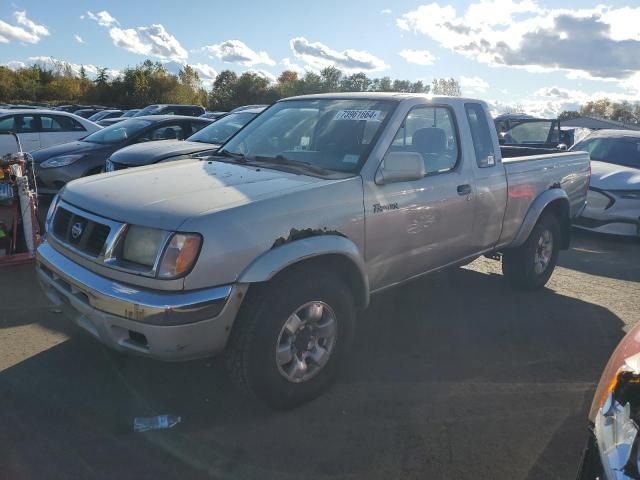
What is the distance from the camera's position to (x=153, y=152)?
Result: 7434mm

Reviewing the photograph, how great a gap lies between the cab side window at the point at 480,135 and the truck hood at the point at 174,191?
5.95 feet

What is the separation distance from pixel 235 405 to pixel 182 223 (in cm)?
125

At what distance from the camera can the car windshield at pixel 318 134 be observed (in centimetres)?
378

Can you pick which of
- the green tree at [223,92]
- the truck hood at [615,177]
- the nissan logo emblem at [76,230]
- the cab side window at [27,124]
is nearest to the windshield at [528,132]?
the truck hood at [615,177]

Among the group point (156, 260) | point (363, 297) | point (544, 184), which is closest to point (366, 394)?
point (363, 297)

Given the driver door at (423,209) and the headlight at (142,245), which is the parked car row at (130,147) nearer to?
the driver door at (423,209)

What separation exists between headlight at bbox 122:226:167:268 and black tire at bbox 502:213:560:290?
12.6ft

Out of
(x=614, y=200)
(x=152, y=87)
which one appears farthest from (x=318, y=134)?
(x=152, y=87)

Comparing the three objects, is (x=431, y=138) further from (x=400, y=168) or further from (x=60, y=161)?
(x=60, y=161)

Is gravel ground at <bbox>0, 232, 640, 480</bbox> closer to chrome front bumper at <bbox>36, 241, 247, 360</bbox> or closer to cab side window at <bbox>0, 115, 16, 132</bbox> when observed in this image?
chrome front bumper at <bbox>36, 241, 247, 360</bbox>

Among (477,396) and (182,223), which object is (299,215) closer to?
(182,223)

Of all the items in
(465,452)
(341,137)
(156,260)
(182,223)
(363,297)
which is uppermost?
(341,137)

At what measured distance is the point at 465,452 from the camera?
2973mm

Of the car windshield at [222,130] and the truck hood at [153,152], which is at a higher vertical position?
the car windshield at [222,130]
